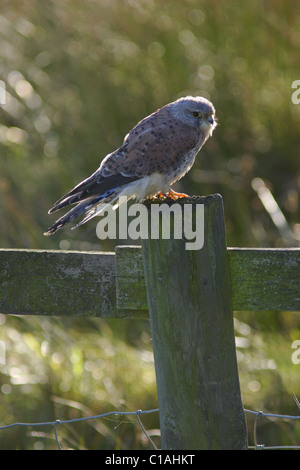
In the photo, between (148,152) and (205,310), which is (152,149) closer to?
(148,152)

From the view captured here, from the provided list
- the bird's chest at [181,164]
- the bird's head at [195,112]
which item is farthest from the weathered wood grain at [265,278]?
→ the bird's head at [195,112]

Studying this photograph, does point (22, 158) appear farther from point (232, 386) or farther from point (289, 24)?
point (232, 386)

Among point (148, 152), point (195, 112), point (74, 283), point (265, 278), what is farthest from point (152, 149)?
point (265, 278)

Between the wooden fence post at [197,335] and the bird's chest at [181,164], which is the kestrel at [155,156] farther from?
the wooden fence post at [197,335]

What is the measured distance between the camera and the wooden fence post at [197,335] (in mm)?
1807

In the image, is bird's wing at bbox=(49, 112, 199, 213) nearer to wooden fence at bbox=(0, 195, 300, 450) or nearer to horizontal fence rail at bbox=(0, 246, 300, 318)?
horizontal fence rail at bbox=(0, 246, 300, 318)

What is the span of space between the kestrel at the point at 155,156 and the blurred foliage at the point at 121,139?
3.92 feet

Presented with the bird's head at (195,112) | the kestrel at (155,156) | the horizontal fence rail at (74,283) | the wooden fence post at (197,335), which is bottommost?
the wooden fence post at (197,335)

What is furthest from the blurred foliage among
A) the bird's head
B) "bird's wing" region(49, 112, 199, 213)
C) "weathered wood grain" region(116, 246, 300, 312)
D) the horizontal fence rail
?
"weathered wood grain" region(116, 246, 300, 312)

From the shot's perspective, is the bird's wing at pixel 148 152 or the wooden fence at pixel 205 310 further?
the bird's wing at pixel 148 152

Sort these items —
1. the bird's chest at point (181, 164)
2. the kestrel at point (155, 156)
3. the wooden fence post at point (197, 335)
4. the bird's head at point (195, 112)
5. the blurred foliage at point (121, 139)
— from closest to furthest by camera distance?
the wooden fence post at point (197, 335), the kestrel at point (155, 156), the bird's chest at point (181, 164), the bird's head at point (195, 112), the blurred foliage at point (121, 139)

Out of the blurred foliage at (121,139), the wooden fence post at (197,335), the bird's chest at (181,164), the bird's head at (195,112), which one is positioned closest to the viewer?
the wooden fence post at (197,335)

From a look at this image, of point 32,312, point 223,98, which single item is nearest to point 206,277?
point 32,312

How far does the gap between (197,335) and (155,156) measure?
1.37m
